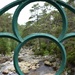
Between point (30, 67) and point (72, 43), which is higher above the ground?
point (72, 43)

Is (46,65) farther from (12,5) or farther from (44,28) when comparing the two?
(12,5)

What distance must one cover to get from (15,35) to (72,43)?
26.6 feet

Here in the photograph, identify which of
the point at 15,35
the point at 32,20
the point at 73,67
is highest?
the point at 32,20

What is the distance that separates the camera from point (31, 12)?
19.8 meters

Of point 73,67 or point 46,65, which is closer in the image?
point 73,67

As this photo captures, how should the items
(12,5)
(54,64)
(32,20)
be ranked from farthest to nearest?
1. (32,20)
2. (54,64)
3. (12,5)

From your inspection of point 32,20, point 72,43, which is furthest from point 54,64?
point 32,20

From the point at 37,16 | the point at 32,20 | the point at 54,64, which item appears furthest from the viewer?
the point at 32,20

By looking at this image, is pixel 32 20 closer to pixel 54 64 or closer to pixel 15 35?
pixel 54 64

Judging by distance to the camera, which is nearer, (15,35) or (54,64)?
(15,35)

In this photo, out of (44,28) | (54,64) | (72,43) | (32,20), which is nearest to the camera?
(72,43)

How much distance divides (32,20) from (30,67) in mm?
8782

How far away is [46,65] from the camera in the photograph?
41.1 feet

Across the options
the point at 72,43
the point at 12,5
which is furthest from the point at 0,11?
the point at 72,43
